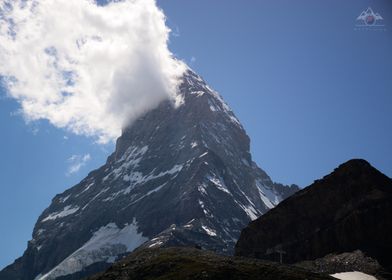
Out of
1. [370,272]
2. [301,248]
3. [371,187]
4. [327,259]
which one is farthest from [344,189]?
[370,272]

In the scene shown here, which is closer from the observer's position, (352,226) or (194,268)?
(194,268)

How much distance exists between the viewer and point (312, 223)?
19862 centimetres

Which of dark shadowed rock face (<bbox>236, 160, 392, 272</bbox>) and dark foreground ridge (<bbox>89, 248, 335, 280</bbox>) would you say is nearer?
dark foreground ridge (<bbox>89, 248, 335, 280</bbox>)

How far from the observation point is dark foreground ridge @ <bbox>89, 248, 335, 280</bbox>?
127 metres

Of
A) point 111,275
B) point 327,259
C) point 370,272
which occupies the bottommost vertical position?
point 370,272

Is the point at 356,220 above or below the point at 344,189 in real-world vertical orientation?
below

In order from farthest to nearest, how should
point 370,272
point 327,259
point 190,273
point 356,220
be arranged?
point 356,220 → point 327,259 → point 370,272 → point 190,273

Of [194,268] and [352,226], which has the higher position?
[352,226]

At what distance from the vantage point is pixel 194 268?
136m

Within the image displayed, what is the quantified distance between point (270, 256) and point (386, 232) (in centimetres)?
3904

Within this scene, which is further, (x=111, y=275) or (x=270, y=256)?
(x=270, y=256)

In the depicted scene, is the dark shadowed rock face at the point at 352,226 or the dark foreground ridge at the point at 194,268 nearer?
the dark foreground ridge at the point at 194,268

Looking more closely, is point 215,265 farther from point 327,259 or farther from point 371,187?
point 371,187

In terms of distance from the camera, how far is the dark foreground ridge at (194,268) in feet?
416
